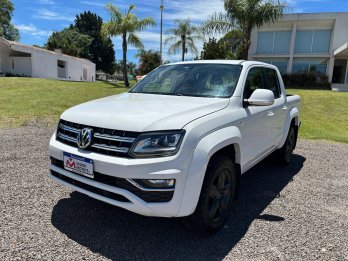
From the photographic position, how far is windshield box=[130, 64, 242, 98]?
12.7 ft

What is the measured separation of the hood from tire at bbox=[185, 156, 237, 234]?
562 millimetres

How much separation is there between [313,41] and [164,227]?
2927cm

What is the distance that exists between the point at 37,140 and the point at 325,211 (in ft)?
19.5

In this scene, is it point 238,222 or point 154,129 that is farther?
point 238,222

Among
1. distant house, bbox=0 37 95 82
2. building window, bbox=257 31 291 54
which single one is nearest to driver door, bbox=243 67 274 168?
building window, bbox=257 31 291 54

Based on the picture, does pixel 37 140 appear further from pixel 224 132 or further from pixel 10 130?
pixel 224 132

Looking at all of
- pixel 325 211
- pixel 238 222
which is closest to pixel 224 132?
pixel 238 222

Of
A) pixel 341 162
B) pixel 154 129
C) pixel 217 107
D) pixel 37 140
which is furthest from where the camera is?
pixel 37 140

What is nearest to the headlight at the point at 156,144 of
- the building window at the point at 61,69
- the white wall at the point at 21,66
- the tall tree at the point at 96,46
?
the white wall at the point at 21,66

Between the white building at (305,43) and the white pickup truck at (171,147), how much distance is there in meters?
26.2

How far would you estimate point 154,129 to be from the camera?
2682 mm

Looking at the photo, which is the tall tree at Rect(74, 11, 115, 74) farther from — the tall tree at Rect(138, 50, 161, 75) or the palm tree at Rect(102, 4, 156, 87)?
the palm tree at Rect(102, 4, 156, 87)

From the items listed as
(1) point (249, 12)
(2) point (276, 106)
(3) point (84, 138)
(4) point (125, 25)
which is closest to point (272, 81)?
(2) point (276, 106)

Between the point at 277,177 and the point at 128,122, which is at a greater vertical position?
the point at 128,122
